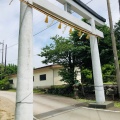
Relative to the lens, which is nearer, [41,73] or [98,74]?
[98,74]

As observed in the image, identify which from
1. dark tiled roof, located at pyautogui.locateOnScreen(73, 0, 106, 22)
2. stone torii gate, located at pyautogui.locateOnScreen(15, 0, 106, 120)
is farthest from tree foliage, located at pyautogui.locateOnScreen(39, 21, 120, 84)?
stone torii gate, located at pyautogui.locateOnScreen(15, 0, 106, 120)

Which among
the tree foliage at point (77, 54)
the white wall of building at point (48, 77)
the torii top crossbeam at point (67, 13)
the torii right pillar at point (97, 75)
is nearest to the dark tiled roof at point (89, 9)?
the torii top crossbeam at point (67, 13)

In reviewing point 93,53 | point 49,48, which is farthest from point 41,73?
point 93,53

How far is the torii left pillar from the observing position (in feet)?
20.8

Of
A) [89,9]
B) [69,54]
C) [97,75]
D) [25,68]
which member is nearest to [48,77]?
[69,54]

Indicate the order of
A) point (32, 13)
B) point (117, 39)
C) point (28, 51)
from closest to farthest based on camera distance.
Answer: point (28, 51)
point (32, 13)
point (117, 39)

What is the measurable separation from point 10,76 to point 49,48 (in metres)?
21.3

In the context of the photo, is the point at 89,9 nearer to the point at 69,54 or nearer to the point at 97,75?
the point at 97,75

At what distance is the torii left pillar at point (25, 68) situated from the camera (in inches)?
249

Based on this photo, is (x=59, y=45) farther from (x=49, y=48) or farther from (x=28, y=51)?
(x=28, y=51)

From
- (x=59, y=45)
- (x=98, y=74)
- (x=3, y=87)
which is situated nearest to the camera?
(x=98, y=74)

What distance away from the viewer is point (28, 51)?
273 inches

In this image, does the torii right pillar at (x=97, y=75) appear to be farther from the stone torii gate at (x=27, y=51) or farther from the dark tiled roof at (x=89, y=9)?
the stone torii gate at (x=27, y=51)

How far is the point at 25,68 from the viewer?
6.69 m
